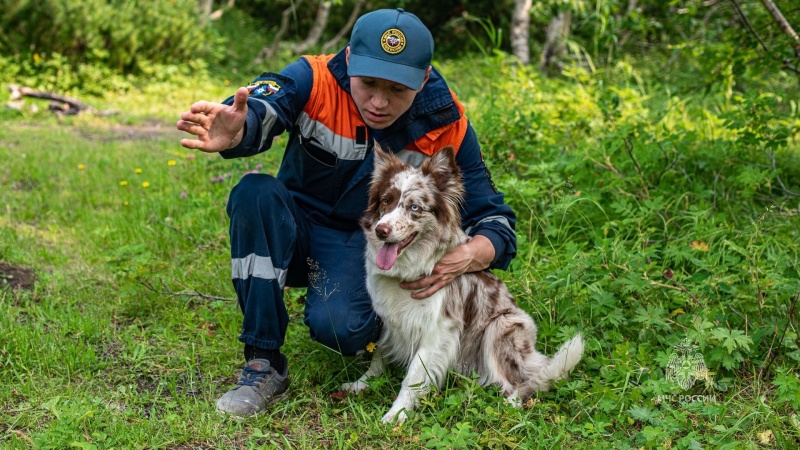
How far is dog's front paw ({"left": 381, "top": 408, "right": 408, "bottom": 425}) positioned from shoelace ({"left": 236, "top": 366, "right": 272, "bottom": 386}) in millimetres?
558

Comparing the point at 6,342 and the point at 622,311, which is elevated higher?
the point at 622,311

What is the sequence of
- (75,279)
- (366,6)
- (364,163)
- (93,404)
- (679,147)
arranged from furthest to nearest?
(366,6) < (679,147) < (75,279) < (364,163) < (93,404)

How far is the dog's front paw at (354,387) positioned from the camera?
3.21m

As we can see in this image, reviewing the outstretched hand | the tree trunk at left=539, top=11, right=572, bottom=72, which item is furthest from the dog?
the tree trunk at left=539, top=11, right=572, bottom=72

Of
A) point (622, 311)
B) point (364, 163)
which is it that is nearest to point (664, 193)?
point (622, 311)

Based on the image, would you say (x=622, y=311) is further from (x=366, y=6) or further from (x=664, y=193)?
(x=366, y=6)

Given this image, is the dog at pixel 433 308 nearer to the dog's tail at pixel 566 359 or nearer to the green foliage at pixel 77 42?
the dog's tail at pixel 566 359

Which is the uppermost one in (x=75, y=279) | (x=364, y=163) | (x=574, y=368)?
(x=364, y=163)

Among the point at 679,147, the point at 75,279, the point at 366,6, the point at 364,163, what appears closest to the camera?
Result: the point at 364,163

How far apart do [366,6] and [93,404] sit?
49.6 feet

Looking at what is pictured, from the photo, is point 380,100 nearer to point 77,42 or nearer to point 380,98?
point 380,98

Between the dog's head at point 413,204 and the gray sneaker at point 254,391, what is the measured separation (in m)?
0.72

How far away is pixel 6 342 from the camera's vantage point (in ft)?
10.8

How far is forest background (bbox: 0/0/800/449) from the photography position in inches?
113
